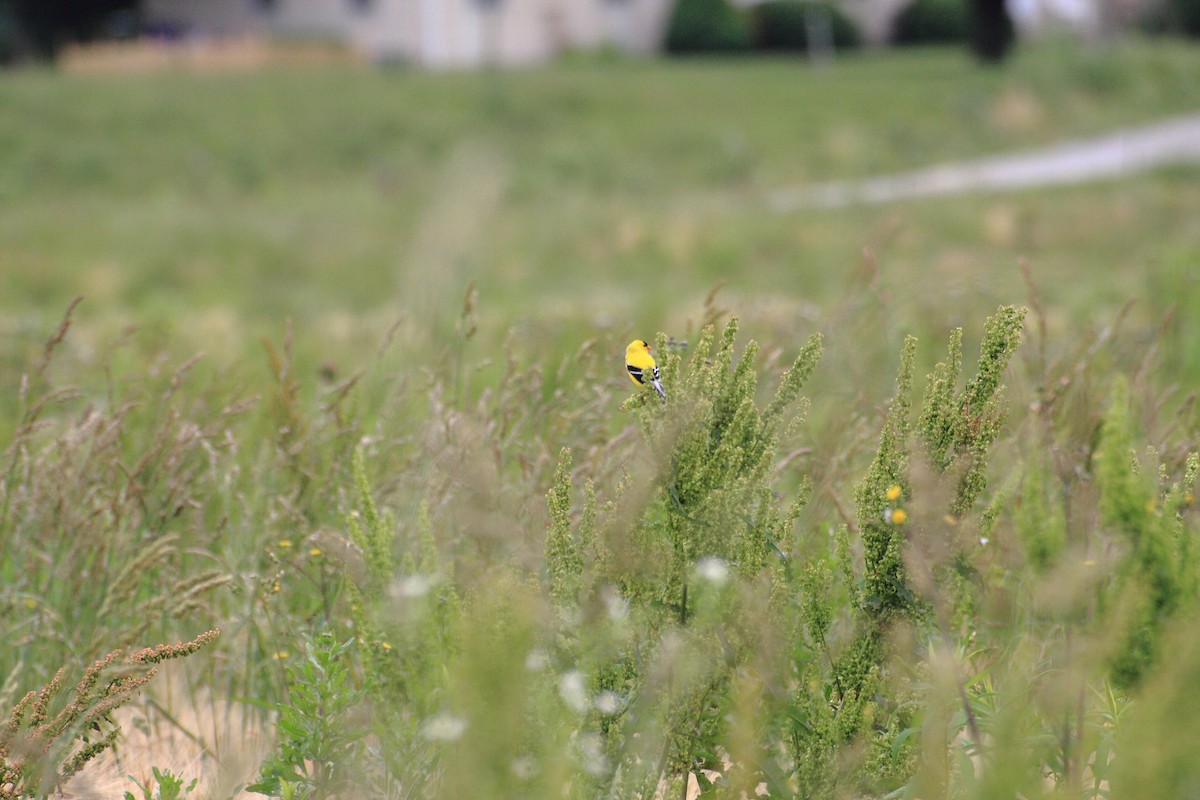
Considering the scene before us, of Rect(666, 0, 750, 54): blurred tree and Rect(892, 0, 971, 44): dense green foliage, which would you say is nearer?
Rect(666, 0, 750, 54): blurred tree

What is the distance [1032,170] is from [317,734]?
1824 centimetres

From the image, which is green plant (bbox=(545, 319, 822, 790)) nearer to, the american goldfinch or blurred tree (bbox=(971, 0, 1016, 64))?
the american goldfinch

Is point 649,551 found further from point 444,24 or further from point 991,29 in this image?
point 444,24

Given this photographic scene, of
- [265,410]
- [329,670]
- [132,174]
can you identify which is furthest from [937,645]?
[132,174]

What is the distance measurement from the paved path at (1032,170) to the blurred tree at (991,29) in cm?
685

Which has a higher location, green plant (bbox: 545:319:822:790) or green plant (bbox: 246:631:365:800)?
green plant (bbox: 545:319:822:790)

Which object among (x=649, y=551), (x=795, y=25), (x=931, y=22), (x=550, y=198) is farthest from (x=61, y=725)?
(x=931, y=22)

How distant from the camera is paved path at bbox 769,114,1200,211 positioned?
15922 mm

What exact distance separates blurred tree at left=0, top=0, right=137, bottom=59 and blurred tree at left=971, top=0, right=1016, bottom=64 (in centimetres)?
2298

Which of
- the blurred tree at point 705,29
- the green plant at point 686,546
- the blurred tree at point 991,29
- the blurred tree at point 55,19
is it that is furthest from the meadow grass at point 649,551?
the blurred tree at point 705,29

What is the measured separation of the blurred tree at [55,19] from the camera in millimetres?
32250

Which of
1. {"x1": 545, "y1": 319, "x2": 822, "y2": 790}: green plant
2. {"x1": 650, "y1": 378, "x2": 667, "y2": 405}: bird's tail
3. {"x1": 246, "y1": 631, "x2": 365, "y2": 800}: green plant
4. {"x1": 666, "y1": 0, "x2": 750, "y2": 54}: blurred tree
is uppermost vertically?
{"x1": 650, "y1": 378, "x2": 667, "y2": 405}: bird's tail

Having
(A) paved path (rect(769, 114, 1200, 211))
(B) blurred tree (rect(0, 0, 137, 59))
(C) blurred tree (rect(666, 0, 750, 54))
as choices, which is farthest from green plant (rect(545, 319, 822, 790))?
(B) blurred tree (rect(0, 0, 137, 59))

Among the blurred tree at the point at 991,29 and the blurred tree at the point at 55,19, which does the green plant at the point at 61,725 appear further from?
the blurred tree at the point at 55,19
